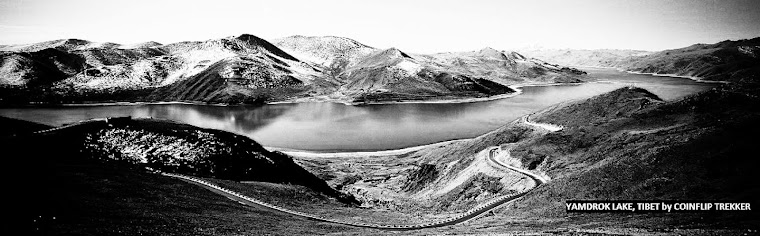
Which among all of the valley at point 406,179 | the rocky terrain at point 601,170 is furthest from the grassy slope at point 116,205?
the rocky terrain at point 601,170

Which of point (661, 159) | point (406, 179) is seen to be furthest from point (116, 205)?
point (406, 179)

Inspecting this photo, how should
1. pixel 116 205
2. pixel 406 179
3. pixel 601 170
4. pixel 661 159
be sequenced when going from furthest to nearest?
pixel 406 179 < pixel 601 170 < pixel 661 159 < pixel 116 205

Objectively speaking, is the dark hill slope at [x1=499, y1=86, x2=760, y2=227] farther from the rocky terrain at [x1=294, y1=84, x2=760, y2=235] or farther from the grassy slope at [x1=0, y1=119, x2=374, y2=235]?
the grassy slope at [x1=0, y1=119, x2=374, y2=235]

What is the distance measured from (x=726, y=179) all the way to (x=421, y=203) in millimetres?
38350

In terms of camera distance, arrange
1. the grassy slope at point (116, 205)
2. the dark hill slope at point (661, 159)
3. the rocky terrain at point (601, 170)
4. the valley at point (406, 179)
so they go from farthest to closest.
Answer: the dark hill slope at point (661, 159) < the rocky terrain at point (601, 170) < the valley at point (406, 179) < the grassy slope at point (116, 205)

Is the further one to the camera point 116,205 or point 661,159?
point 661,159

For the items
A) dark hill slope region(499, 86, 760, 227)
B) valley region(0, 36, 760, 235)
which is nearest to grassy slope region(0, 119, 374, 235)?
valley region(0, 36, 760, 235)

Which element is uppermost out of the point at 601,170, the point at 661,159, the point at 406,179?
the point at 661,159

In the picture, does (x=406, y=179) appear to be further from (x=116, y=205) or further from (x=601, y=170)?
(x=116, y=205)

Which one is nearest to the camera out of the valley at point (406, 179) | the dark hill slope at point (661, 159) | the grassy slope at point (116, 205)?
the grassy slope at point (116, 205)

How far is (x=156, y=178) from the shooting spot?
41.2 metres

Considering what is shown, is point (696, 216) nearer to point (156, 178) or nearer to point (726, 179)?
point (726, 179)

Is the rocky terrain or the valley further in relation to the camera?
the rocky terrain

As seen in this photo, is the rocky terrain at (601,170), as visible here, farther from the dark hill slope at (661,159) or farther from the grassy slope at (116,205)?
the grassy slope at (116,205)
